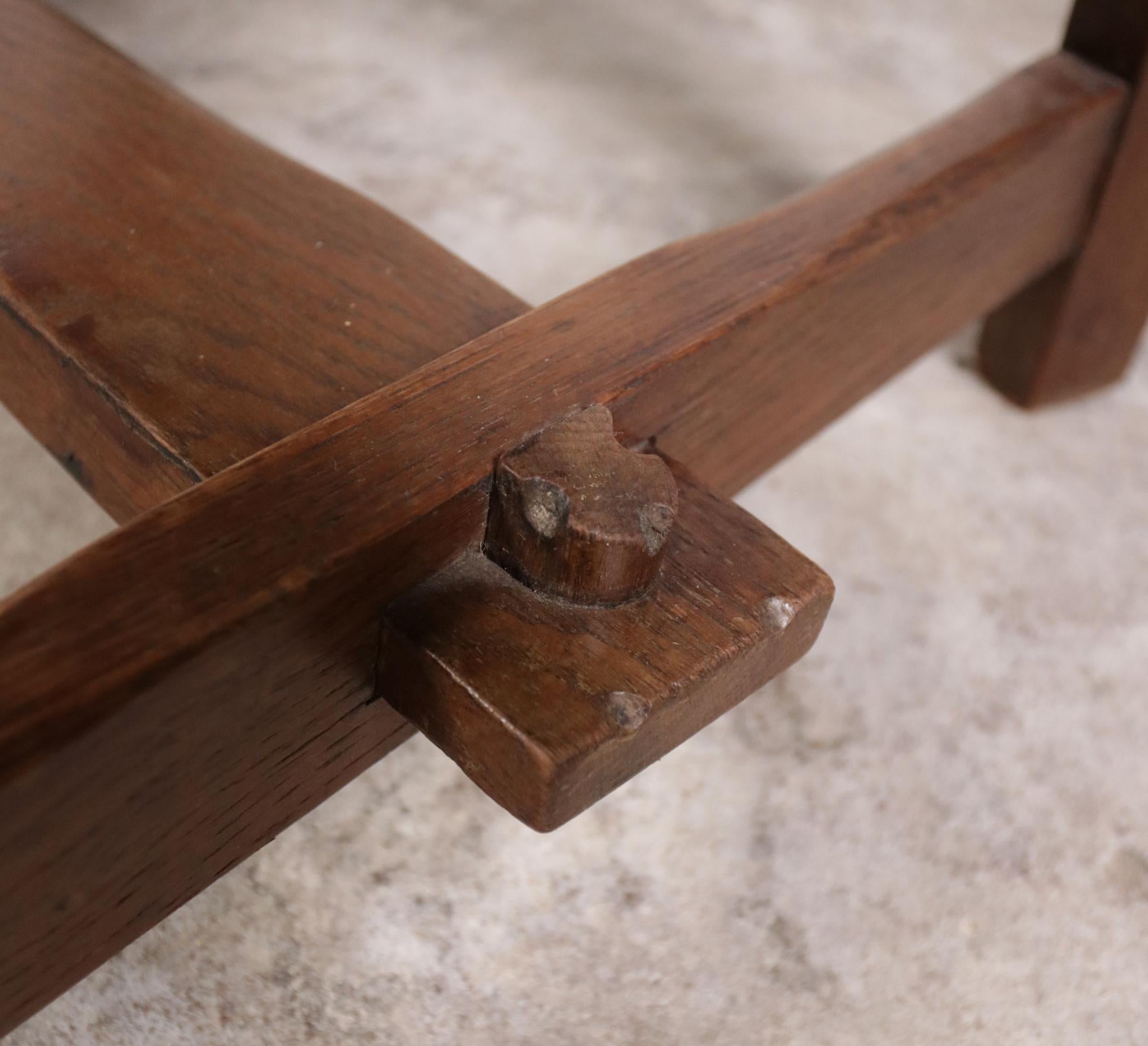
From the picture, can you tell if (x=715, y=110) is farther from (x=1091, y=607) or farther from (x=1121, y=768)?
(x=1121, y=768)

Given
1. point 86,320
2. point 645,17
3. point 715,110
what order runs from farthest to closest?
point 645,17 < point 715,110 < point 86,320

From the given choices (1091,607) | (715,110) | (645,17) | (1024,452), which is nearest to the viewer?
(1091,607)

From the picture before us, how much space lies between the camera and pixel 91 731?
55 centimetres

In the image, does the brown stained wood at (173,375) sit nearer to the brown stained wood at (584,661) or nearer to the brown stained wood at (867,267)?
the brown stained wood at (584,661)

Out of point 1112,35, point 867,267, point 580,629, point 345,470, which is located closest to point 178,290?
point 345,470

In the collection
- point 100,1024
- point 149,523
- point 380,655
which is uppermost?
point 149,523

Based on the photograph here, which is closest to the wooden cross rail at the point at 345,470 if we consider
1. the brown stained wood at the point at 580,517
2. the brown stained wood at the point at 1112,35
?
the brown stained wood at the point at 580,517

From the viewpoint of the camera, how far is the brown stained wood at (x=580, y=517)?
0.70 metres

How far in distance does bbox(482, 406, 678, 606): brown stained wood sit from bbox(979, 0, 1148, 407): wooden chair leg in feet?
2.62

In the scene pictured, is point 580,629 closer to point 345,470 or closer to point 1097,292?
point 345,470

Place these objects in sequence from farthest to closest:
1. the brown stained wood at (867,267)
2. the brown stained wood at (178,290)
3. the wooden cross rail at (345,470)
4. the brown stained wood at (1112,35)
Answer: the brown stained wood at (1112,35) < the brown stained wood at (867,267) < the brown stained wood at (178,290) < the wooden cross rail at (345,470)

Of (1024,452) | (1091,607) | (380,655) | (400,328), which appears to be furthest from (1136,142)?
(380,655)

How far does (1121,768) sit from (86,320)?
0.88 metres

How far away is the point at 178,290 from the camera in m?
0.86
